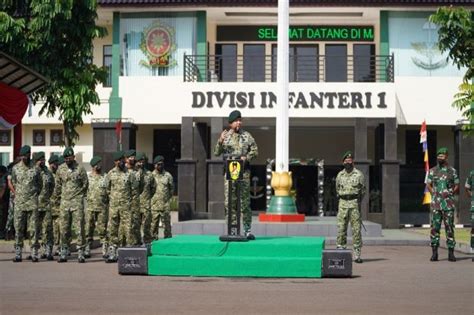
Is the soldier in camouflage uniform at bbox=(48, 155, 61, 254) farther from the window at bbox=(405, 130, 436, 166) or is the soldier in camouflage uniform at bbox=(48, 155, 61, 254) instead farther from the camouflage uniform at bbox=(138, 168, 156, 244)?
the window at bbox=(405, 130, 436, 166)

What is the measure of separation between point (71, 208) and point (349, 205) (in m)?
4.82

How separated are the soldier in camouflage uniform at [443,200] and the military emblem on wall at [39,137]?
65.2 ft

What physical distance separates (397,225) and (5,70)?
61.5 ft

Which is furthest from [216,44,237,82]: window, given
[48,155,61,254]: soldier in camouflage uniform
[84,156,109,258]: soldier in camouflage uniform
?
[84,156,109,258]: soldier in camouflage uniform

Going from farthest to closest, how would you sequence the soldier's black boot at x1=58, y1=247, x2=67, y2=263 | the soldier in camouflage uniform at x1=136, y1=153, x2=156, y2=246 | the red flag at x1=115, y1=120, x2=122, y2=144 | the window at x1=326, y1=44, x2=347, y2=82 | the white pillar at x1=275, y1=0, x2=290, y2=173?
the window at x1=326, y1=44, x2=347, y2=82 → the red flag at x1=115, y1=120, x2=122, y2=144 → the white pillar at x1=275, y1=0, x2=290, y2=173 → the soldier in camouflage uniform at x1=136, y1=153, x2=156, y2=246 → the soldier's black boot at x1=58, y1=247, x2=67, y2=263

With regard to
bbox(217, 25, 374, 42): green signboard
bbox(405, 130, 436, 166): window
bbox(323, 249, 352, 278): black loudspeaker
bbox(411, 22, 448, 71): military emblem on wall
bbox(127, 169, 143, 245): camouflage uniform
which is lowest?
bbox(323, 249, 352, 278): black loudspeaker

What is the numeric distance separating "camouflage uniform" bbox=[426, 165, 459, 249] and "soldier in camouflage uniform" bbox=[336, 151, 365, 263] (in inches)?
60.6

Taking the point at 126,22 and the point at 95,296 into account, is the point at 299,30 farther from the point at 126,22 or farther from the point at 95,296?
the point at 95,296

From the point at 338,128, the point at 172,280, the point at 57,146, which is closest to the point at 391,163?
the point at 338,128

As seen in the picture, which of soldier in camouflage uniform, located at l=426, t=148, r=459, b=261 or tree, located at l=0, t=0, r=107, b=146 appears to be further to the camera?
tree, located at l=0, t=0, r=107, b=146

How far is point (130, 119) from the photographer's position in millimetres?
29172

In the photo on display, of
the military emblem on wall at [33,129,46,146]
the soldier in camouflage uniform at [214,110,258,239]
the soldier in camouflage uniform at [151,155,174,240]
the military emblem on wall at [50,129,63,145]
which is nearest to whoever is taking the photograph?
the soldier in camouflage uniform at [214,110,258,239]

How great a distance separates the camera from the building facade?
88.3ft

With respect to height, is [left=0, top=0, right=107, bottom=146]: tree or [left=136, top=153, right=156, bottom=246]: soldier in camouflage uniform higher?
[left=0, top=0, right=107, bottom=146]: tree
